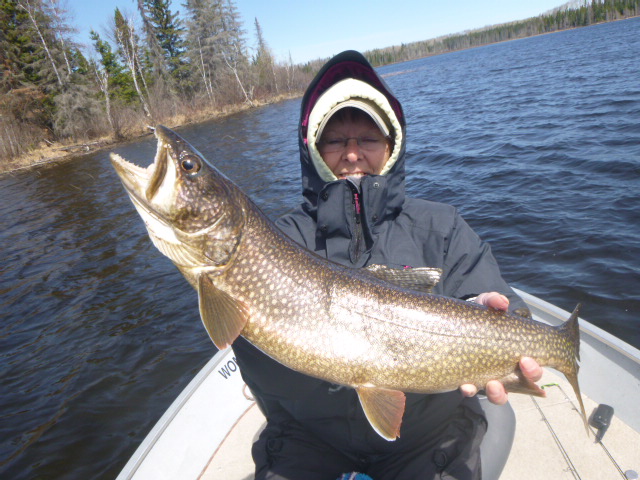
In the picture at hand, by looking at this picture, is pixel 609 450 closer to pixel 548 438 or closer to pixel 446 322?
pixel 548 438

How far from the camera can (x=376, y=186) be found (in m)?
2.97

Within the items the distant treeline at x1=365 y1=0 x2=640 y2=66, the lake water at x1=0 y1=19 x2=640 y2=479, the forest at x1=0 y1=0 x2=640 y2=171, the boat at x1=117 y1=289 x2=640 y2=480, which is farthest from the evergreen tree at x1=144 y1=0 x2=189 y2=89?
the distant treeline at x1=365 y1=0 x2=640 y2=66

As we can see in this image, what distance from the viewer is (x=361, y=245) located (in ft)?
10.0

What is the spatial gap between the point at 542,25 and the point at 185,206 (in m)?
158

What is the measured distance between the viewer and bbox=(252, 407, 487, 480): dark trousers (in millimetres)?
2654

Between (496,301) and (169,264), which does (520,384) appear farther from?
(169,264)

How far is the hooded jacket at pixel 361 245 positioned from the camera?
103 inches

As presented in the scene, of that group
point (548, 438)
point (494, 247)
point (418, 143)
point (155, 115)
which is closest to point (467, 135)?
point (418, 143)

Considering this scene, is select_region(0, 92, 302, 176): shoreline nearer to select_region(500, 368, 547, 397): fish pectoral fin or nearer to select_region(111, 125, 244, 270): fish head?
select_region(111, 125, 244, 270): fish head

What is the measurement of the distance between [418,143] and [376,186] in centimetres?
1586

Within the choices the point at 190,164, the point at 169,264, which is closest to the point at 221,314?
the point at 190,164

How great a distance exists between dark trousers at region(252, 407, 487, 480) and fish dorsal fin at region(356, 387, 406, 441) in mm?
628

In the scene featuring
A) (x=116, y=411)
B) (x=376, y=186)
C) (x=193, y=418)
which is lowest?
(x=116, y=411)

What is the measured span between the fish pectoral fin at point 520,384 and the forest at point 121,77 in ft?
127
